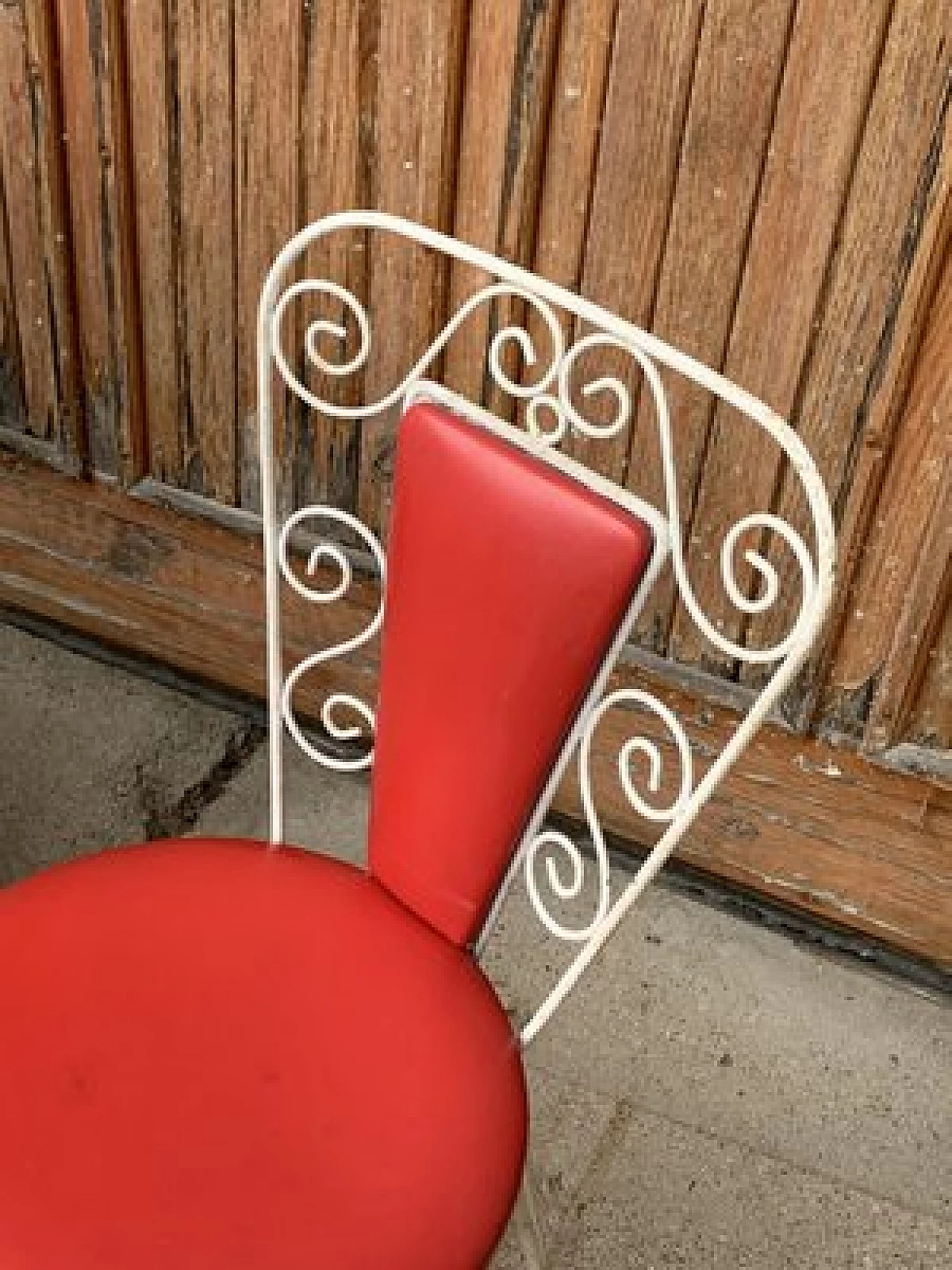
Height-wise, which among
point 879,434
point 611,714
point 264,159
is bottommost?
point 611,714

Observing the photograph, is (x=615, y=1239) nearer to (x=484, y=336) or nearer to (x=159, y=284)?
(x=484, y=336)

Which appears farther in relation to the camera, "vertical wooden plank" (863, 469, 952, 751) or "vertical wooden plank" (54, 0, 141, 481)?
"vertical wooden plank" (54, 0, 141, 481)

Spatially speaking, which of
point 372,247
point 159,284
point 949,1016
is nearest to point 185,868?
point 372,247

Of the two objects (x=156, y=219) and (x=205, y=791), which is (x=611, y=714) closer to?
(x=205, y=791)

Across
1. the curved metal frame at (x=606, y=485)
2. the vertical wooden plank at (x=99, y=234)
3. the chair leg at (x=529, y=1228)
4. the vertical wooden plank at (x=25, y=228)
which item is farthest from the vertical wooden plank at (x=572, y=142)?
the chair leg at (x=529, y=1228)

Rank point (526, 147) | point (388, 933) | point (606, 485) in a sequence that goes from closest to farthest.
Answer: point (606, 485) < point (388, 933) < point (526, 147)

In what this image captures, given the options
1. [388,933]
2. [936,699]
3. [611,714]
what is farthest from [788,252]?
[388,933]

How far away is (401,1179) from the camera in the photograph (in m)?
1.10

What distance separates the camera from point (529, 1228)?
5.09 ft

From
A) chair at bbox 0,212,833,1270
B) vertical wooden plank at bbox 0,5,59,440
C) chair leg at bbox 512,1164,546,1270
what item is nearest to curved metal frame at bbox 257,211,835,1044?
chair at bbox 0,212,833,1270

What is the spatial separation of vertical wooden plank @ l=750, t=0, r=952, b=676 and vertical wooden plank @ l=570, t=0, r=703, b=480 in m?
0.18

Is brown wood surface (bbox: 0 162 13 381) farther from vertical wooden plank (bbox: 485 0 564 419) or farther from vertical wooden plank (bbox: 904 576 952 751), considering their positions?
vertical wooden plank (bbox: 904 576 952 751)

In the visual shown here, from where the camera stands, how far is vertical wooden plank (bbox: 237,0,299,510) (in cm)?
166

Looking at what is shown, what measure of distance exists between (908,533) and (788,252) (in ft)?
1.03
